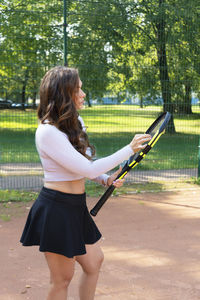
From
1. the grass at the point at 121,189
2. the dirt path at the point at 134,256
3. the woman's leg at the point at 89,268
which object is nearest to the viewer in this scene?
the woman's leg at the point at 89,268

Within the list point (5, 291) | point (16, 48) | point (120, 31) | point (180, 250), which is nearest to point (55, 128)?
point (5, 291)

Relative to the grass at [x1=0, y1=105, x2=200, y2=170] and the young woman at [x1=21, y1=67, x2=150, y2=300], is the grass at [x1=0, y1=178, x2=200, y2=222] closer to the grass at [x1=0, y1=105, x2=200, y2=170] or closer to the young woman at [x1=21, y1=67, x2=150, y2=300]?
the grass at [x1=0, y1=105, x2=200, y2=170]

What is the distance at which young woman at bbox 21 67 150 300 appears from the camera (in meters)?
2.26

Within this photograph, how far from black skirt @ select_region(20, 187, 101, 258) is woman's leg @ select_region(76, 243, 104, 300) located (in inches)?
4.5

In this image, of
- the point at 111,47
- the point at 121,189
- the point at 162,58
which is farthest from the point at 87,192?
the point at 162,58

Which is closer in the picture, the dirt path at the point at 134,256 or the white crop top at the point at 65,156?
the white crop top at the point at 65,156

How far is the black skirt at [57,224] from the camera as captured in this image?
2338mm

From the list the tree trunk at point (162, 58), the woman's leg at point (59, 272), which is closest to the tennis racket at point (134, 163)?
the woman's leg at point (59, 272)

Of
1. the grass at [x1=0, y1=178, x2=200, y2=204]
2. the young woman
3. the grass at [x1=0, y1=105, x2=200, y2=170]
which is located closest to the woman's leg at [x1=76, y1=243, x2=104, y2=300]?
the young woman

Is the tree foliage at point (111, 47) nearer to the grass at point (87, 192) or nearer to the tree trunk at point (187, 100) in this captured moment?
the tree trunk at point (187, 100)

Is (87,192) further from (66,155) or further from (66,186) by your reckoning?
(66,155)

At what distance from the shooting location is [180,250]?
4387mm

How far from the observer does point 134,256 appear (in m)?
4.21

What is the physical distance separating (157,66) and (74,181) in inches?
223
